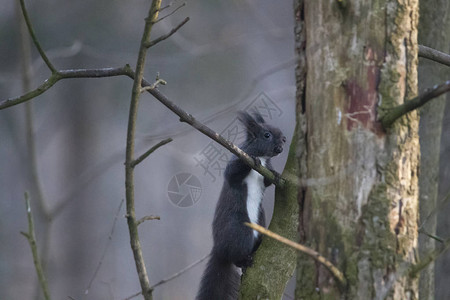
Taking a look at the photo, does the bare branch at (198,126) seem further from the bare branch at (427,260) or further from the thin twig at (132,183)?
the bare branch at (427,260)

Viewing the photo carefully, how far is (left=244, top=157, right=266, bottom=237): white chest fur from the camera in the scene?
334 centimetres

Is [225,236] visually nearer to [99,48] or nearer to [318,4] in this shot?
[318,4]

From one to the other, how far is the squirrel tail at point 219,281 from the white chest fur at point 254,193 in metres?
0.31

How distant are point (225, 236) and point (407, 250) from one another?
173 centimetres

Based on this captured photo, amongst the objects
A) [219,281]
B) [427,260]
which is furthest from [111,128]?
[427,260]

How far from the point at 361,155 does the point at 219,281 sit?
68.5 inches

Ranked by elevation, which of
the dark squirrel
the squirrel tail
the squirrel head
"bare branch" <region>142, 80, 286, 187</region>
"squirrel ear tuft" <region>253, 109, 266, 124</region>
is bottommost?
the squirrel tail

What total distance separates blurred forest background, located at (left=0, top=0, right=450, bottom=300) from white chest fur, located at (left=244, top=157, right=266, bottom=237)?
2.91 metres

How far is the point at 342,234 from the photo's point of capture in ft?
5.11

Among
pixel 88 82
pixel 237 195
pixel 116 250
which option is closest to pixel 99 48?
pixel 88 82

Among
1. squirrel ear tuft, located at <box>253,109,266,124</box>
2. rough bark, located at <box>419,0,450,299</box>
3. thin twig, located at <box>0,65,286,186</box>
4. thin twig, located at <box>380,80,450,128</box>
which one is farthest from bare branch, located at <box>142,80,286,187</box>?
rough bark, located at <box>419,0,450,299</box>

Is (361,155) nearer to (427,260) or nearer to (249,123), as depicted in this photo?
(427,260)

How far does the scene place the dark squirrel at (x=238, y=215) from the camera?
312 centimetres

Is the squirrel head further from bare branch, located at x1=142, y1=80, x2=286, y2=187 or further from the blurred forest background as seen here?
the blurred forest background
